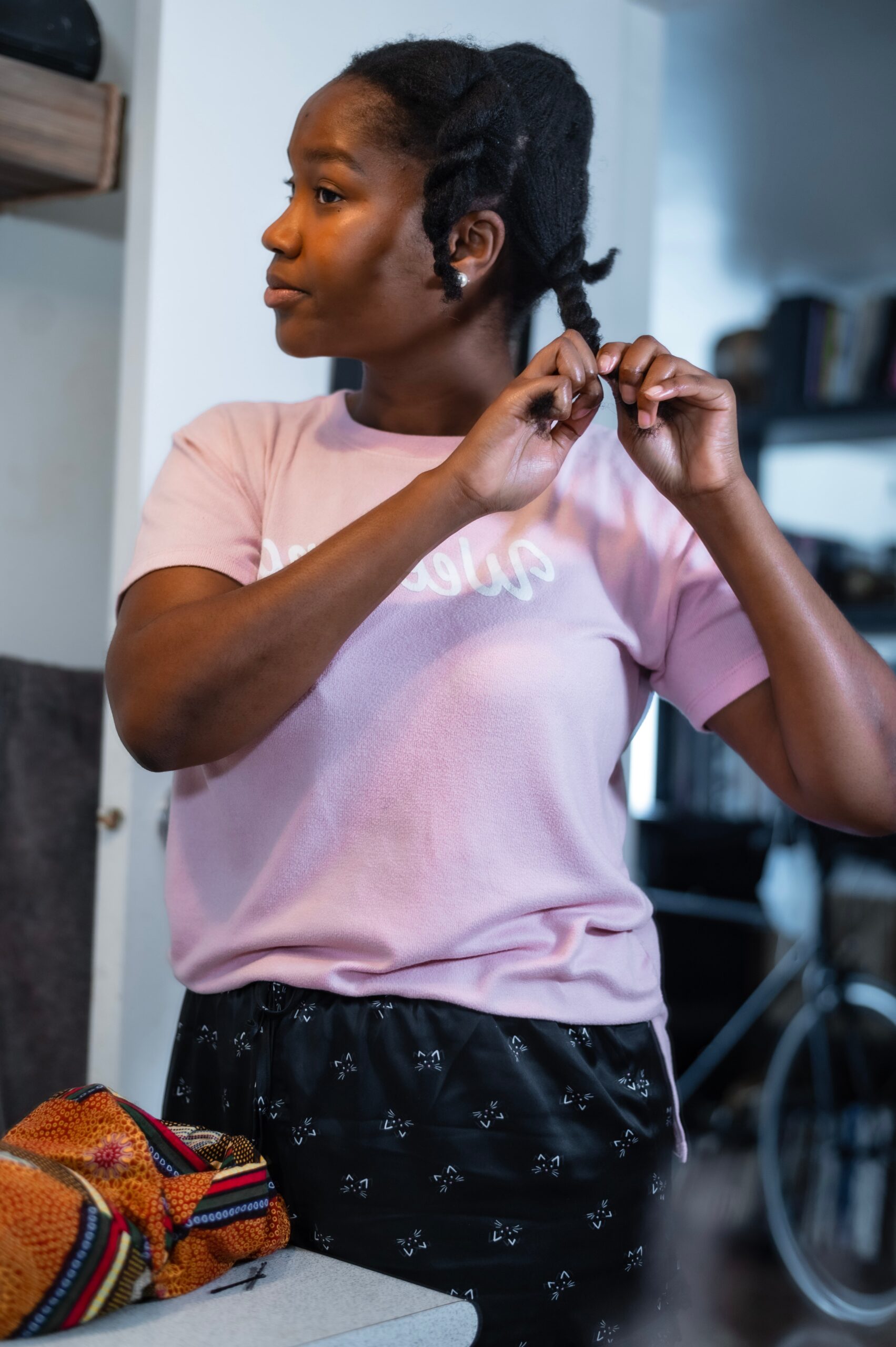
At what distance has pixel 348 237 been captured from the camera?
Answer: 0.89m

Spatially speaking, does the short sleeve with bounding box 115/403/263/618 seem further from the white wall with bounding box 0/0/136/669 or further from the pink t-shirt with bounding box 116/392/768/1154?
the white wall with bounding box 0/0/136/669

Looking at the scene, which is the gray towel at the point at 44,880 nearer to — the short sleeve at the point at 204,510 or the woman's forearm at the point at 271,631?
the short sleeve at the point at 204,510

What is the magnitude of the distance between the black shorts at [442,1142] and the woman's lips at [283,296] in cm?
44

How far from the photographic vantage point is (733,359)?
13.0 feet

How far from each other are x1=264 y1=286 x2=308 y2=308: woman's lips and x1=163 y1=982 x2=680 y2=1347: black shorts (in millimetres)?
442

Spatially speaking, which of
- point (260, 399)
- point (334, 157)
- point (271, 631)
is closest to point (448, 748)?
point (271, 631)

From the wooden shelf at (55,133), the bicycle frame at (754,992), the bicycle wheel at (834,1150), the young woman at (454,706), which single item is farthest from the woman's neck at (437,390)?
the bicycle frame at (754,992)

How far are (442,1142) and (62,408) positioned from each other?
3.67ft

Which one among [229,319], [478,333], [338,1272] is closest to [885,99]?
[229,319]

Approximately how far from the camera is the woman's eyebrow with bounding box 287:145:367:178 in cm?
90

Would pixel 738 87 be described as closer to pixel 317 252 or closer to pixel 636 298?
pixel 636 298

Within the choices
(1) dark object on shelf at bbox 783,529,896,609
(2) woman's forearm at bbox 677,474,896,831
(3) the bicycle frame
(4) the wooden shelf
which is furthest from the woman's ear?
(1) dark object on shelf at bbox 783,529,896,609

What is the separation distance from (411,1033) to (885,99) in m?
2.64

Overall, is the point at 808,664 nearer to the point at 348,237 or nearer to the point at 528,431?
the point at 528,431
